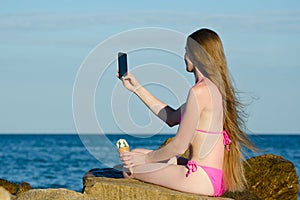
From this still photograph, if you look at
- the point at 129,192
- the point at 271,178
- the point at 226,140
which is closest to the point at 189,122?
the point at 226,140

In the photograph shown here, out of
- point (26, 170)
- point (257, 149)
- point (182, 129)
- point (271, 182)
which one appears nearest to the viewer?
point (182, 129)

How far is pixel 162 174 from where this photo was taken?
Answer: 8484 millimetres

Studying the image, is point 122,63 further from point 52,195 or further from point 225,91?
point 52,195

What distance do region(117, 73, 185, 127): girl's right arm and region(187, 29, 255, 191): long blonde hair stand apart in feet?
1.94

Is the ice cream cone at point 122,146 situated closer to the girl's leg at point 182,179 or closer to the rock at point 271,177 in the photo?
the girl's leg at point 182,179

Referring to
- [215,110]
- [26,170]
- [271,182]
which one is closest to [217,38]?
[215,110]

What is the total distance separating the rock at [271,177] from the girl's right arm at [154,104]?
3.46 meters

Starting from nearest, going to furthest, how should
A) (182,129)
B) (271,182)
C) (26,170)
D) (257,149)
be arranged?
(182,129) → (257,149) → (271,182) → (26,170)

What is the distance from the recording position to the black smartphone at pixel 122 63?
338 inches

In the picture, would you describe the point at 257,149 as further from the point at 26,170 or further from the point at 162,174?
the point at 26,170

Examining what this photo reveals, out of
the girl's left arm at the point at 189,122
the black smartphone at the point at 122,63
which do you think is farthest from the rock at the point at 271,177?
the girl's left arm at the point at 189,122

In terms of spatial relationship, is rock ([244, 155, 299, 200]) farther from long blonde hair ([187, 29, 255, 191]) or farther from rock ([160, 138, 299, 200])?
long blonde hair ([187, 29, 255, 191])

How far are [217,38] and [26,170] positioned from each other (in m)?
31.0

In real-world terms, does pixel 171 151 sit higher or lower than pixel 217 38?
lower
